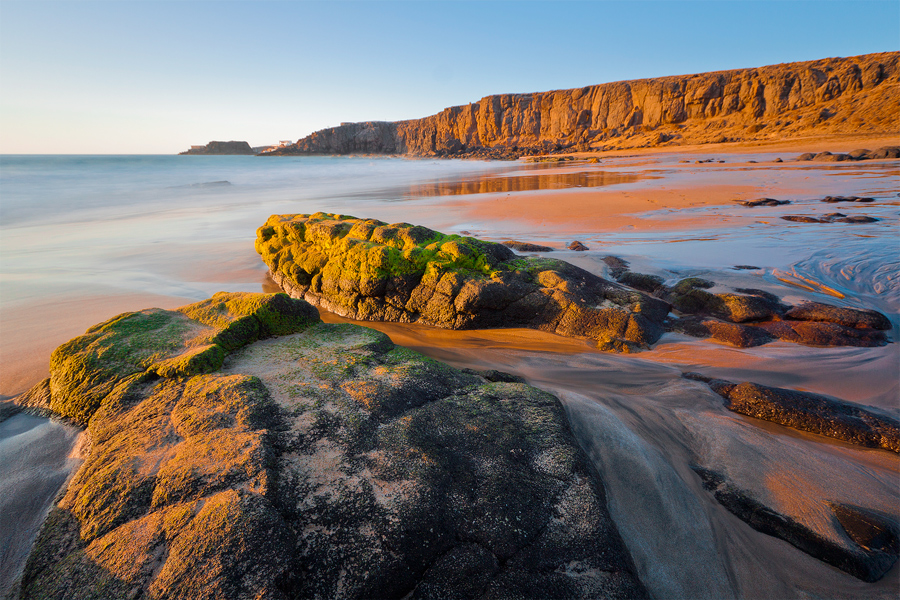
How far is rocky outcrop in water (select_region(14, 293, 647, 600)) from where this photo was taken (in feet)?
5.08

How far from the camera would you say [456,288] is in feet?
15.5

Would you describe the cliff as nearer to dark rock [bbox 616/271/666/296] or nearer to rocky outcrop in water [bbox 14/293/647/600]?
dark rock [bbox 616/271/666/296]

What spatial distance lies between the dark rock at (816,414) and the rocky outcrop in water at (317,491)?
5.50 feet

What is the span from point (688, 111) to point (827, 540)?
63.2 m

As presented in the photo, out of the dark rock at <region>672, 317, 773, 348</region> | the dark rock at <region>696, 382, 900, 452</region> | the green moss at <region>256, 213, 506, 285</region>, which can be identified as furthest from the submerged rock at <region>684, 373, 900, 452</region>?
the green moss at <region>256, 213, 506, 285</region>

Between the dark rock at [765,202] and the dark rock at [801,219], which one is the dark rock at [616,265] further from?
the dark rock at [765,202]

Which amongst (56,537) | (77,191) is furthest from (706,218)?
(77,191)

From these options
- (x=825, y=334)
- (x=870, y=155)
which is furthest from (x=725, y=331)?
(x=870, y=155)

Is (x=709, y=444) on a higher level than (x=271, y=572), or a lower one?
lower

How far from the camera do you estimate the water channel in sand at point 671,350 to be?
202 cm

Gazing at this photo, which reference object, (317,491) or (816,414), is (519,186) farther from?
(317,491)

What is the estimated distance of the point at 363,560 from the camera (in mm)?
1565

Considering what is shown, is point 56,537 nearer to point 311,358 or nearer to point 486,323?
point 311,358

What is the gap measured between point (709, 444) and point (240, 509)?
2.80m
